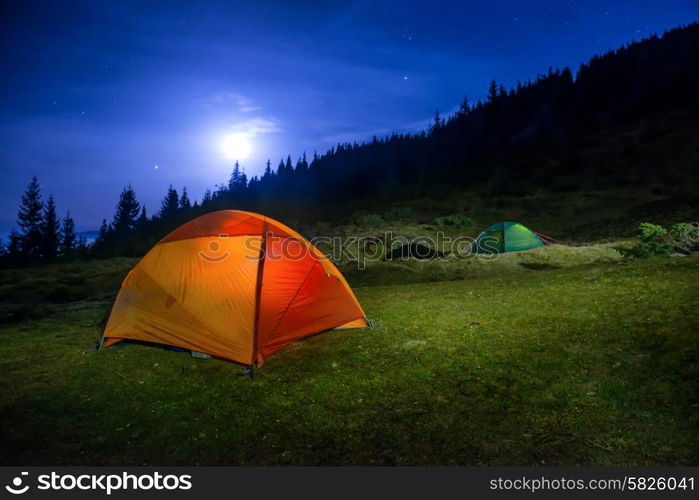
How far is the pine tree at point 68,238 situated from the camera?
74.6 m

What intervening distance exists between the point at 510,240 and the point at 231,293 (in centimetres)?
1420

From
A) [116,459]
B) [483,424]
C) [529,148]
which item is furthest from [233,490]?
Answer: [529,148]

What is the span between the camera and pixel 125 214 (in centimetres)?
8331

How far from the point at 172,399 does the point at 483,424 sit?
3.61 meters

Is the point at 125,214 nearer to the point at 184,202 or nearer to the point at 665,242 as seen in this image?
the point at 184,202

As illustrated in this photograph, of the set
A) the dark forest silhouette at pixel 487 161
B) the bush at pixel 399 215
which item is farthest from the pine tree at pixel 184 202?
the bush at pixel 399 215

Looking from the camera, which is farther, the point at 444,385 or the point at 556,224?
the point at 556,224

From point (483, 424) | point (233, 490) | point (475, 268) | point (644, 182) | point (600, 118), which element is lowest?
point (233, 490)

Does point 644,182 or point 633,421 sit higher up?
point 644,182

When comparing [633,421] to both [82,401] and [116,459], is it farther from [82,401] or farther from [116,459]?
[82,401]

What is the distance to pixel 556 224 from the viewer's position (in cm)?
2847

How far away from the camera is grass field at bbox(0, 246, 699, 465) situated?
11.6 feet
